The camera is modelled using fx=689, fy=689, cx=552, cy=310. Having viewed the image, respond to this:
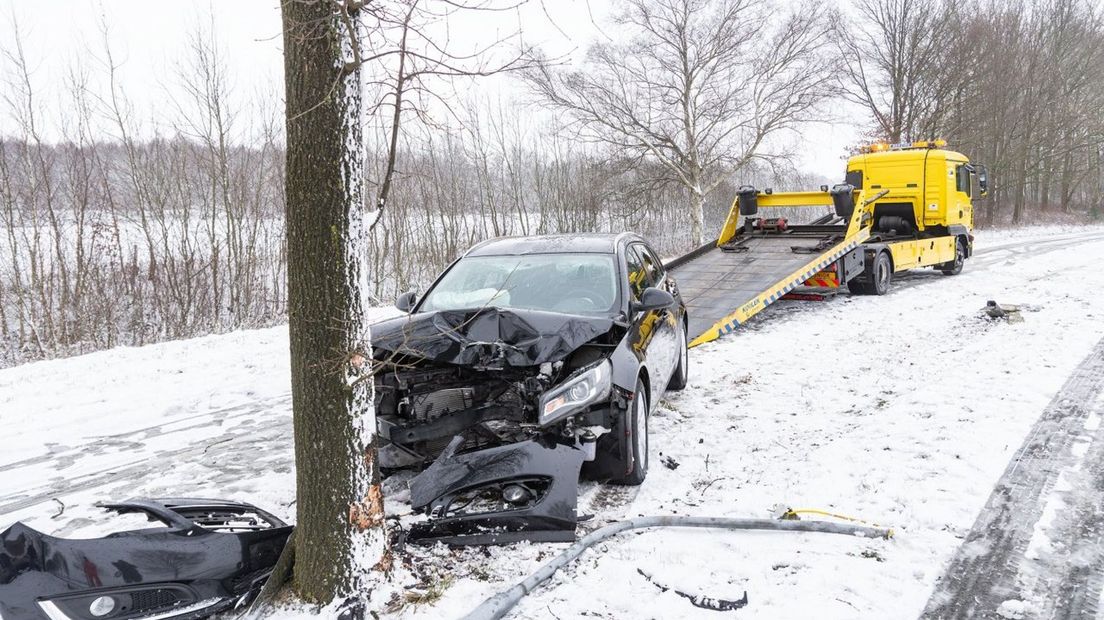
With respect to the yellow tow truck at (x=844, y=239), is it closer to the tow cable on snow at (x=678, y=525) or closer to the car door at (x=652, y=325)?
the car door at (x=652, y=325)

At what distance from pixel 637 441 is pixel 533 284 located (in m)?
1.65

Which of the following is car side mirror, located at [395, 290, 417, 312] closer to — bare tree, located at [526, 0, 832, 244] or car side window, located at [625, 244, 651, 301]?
car side window, located at [625, 244, 651, 301]

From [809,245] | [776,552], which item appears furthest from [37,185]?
[776,552]

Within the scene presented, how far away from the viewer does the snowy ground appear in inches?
129

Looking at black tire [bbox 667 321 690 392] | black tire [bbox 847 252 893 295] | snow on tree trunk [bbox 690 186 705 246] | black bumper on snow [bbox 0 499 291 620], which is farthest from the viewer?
snow on tree trunk [bbox 690 186 705 246]

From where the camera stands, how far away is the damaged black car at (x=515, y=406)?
3.78 meters

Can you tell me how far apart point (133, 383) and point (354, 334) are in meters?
6.73

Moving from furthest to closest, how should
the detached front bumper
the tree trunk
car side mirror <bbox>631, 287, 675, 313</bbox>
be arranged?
1. car side mirror <bbox>631, 287, 675, 313</bbox>
2. the detached front bumper
3. the tree trunk

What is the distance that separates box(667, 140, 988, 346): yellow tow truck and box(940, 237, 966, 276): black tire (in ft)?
0.06

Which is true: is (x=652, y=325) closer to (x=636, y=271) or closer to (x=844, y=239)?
(x=636, y=271)

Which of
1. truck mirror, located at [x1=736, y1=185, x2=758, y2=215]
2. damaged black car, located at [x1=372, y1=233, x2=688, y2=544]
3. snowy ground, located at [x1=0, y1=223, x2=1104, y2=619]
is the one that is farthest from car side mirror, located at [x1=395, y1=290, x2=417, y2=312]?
truck mirror, located at [x1=736, y1=185, x2=758, y2=215]

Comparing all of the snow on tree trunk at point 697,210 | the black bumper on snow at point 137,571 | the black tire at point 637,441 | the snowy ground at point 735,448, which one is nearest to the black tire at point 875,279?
the snowy ground at point 735,448

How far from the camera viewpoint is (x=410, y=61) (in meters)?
3.05

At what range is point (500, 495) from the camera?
4.00m
